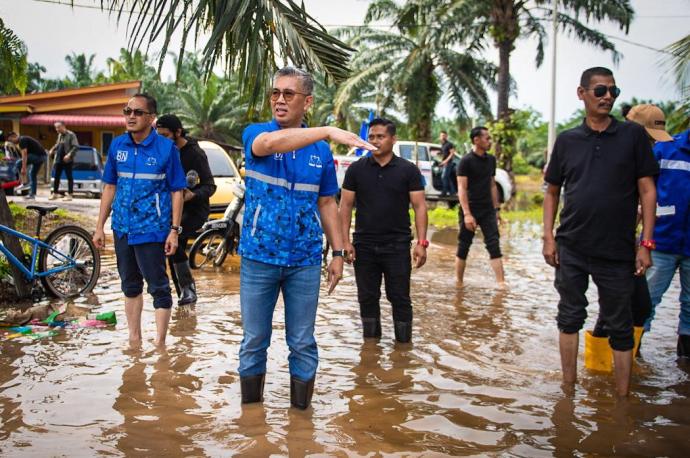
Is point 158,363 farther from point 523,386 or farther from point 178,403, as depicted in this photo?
point 523,386

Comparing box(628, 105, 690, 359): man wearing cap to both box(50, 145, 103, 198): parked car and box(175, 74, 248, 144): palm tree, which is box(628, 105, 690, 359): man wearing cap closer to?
box(50, 145, 103, 198): parked car

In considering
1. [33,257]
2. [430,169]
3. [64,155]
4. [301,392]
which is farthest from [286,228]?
[430,169]

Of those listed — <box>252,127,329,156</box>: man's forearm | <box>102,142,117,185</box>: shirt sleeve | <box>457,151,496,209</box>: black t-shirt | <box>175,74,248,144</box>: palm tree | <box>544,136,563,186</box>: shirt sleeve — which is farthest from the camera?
<box>175,74,248,144</box>: palm tree

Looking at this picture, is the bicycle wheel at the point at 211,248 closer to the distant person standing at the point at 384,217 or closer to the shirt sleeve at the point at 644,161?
the distant person standing at the point at 384,217

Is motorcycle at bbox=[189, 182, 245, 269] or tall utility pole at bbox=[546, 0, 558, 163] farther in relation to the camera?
tall utility pole at bbox=[546, 0, 558, 163]

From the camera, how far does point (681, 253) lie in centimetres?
574

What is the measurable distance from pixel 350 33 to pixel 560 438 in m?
27.9

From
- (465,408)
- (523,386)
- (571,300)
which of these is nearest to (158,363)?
(465,408)

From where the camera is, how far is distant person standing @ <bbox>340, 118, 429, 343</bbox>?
6.26 meters

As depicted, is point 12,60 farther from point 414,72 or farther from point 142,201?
point 414,72

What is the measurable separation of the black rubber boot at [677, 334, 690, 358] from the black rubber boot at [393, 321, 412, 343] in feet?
7.60

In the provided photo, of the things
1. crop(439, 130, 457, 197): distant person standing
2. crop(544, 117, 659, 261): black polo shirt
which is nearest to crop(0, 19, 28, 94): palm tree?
crop(544, 117, 659, 261): black polo shirt

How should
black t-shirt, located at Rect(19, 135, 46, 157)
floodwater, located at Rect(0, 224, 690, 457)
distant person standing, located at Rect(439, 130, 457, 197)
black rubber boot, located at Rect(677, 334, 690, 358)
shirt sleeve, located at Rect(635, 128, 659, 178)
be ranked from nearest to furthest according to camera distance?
floodwater, located at Rect(0, 224, 690, 457), shirt sleeve, located at Rect(635, 128, 659, 178), black rubber boot, located at Rect(677, 334, 690, 358), black t-shirt, located at Rect(19, 135, 46, 157), distant person standing, located at Rect(439, 130, 457, 197)

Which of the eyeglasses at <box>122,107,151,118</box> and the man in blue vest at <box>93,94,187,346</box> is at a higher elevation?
the eyeglasses at <box>122,107,151,118</box>
